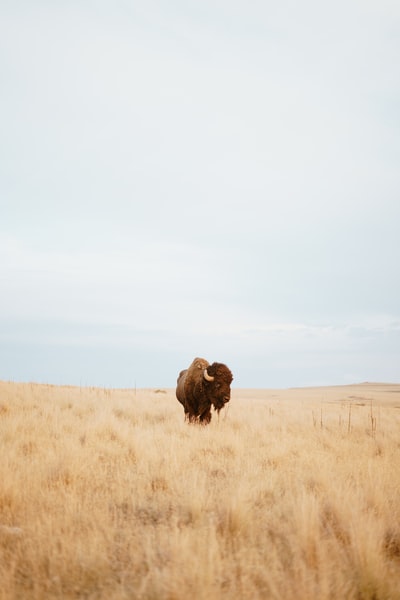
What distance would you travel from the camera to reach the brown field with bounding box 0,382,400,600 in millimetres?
2678

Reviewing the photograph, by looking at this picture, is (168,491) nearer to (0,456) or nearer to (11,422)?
(0,456)

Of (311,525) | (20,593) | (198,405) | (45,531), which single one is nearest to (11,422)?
(198,405)

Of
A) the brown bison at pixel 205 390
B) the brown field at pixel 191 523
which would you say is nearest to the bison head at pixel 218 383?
the brown bison at pixel 205 390

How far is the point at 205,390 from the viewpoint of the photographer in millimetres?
10516

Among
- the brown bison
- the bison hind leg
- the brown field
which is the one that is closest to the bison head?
the brown bison

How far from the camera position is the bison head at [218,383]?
1029 centimetres

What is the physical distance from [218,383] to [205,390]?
1.50ft

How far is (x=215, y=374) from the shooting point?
1037cm

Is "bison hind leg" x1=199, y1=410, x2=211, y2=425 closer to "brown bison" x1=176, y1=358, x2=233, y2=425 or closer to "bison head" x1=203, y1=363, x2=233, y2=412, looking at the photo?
"brown bison" x1=176, y1=358, x2=233, y2=425

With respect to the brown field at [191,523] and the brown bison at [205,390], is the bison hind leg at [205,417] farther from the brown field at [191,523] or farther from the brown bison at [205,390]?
the brown field at [191,523]

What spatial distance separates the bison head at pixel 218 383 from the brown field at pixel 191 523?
10.4ft

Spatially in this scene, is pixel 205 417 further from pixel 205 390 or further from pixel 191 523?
pixel 191 523

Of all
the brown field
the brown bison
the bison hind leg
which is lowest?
the bison hind leg

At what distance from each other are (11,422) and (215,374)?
4983mm
